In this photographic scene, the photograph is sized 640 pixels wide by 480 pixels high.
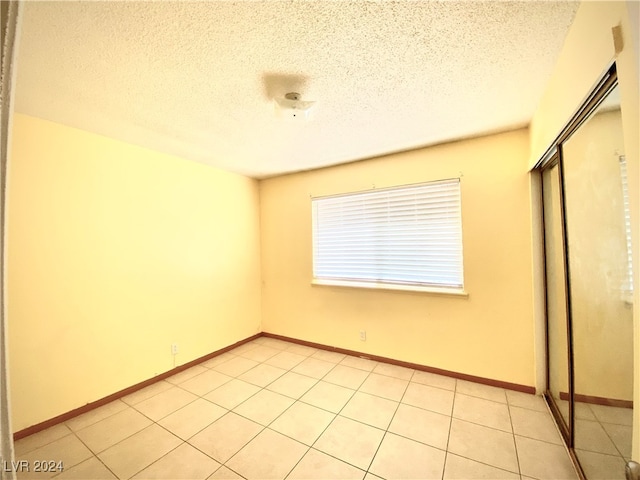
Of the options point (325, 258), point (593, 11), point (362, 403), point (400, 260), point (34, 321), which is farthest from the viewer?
point (325, 258)

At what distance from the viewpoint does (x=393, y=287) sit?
9.04ft

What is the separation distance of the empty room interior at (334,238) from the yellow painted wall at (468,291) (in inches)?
0.8

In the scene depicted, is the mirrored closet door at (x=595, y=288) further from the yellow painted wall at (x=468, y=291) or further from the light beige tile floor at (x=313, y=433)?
the yellow painted wall at (x=468, y=291)

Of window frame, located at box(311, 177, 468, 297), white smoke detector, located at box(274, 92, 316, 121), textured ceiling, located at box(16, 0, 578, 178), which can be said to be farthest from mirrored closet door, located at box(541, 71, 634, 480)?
white smoke detector, located at box(274, 92, 316, 121)

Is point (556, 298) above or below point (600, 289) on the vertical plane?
below

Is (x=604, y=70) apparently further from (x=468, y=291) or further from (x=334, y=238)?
(x=334, y=238)

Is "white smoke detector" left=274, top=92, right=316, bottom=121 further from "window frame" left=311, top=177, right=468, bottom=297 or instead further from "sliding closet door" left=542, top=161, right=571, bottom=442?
"sliding closet door" left=542, top=161, right=571, bottom=442

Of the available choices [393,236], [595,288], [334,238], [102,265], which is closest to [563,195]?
[595,288]

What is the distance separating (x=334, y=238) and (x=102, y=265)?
7.72 feet

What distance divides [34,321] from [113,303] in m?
0.48

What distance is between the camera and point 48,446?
67.4 inches

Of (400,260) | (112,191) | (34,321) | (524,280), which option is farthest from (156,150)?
(524,280)

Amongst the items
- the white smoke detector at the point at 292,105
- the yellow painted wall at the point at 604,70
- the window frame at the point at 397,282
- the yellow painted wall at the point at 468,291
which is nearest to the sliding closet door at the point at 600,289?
the yellow painted wall at the point at 604,70

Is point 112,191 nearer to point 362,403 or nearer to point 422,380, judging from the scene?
point 362,403
